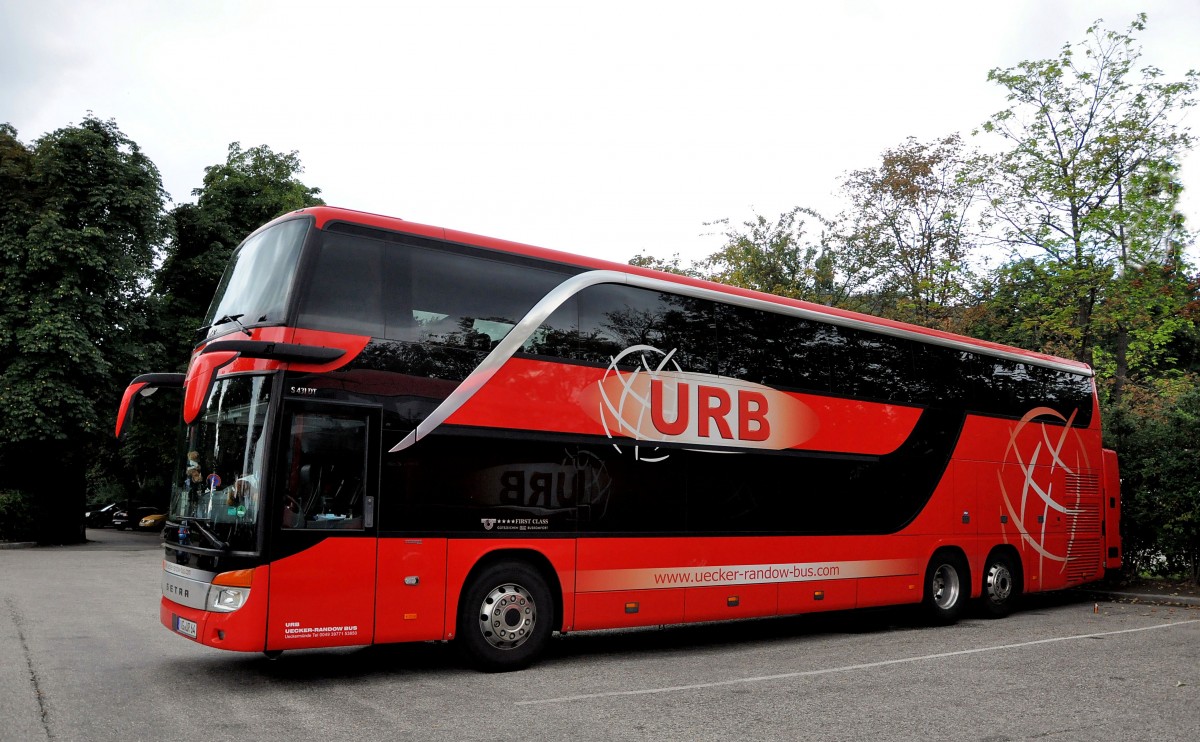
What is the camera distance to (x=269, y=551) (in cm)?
783

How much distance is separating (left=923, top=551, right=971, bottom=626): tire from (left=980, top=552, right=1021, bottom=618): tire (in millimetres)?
636

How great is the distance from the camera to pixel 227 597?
7.82m

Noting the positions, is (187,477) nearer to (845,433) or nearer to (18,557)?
(845,433)

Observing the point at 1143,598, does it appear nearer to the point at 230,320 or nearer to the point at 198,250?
the point at 230,320

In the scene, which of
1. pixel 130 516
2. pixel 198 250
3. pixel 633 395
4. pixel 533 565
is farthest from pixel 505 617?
pixel 130 516

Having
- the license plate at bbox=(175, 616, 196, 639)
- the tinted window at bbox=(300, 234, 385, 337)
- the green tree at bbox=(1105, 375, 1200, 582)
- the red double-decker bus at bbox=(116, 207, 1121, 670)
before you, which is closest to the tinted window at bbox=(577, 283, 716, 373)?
the red double-decker bus at bbox=(116, 207, 1121, 670)

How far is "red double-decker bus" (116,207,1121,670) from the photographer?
8141 millimetres


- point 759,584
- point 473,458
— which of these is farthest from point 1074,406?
point 473,458

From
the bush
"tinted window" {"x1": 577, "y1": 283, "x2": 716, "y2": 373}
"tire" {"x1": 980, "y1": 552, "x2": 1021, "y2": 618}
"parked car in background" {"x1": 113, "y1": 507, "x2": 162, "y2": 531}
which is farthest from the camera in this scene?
"parked car in background" {"x1": 113, "y1": 507, "x2": 162, "y2": 531}

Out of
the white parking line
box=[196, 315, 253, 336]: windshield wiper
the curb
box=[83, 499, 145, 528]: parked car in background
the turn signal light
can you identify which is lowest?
box=[83, 499, 145, 528]: parked car in background

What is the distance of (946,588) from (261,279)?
10.3 m

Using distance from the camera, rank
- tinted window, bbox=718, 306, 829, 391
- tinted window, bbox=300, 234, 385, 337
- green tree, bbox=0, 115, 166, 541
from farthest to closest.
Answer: green tree, bbox=0, 115, 166, 541, tinted window, bbox=718, 306, 829, 391, tinted window, bbox=300, 234, 385, 337

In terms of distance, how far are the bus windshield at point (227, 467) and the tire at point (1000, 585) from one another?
10.9 metres

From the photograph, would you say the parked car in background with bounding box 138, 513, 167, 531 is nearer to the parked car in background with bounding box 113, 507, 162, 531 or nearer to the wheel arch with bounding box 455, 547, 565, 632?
the parked car in background with bounding box 113, 507, 162, 531
